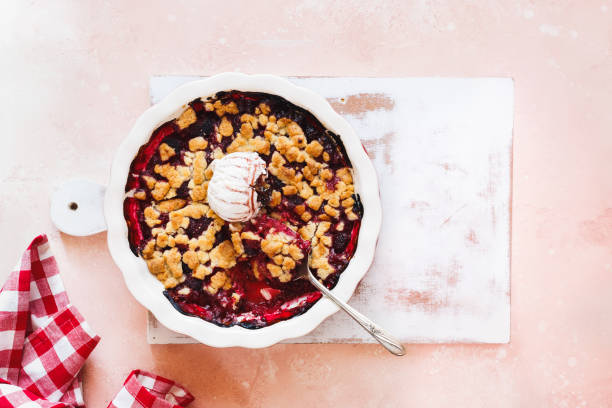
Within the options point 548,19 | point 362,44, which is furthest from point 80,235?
point 548,19

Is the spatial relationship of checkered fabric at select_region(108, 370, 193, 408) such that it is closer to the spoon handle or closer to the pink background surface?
the pink background surface

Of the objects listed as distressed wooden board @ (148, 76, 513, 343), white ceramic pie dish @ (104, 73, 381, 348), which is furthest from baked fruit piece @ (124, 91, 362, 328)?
distressed wooden board @ (148, 76, 513, 343)

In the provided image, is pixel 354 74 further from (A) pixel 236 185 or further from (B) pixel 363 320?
(B) pixel 363 320

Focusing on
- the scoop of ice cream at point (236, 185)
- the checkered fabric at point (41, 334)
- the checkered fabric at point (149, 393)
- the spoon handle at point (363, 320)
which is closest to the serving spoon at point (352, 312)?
the spoon handle at point (363, 320)

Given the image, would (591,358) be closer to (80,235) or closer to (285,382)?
(285,382)

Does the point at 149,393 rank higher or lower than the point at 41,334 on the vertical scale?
lower

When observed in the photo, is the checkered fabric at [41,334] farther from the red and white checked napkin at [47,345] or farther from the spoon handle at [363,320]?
the spoon handle at [363,320]

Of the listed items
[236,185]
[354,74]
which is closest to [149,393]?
[236,185]
